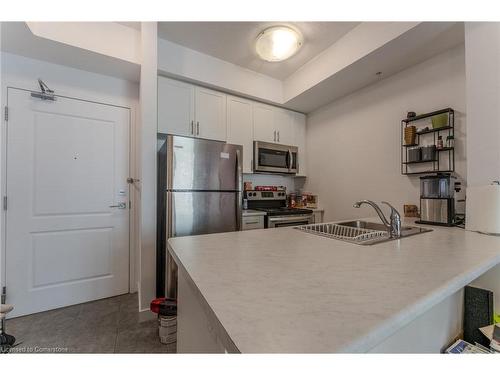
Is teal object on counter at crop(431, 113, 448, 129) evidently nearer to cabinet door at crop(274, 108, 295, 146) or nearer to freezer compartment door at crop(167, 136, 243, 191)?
cabinet door at crop(274, 108, 295, 146)

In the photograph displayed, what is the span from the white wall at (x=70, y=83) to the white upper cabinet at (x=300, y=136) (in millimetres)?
2137

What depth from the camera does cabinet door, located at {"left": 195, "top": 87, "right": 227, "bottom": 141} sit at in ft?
8.35

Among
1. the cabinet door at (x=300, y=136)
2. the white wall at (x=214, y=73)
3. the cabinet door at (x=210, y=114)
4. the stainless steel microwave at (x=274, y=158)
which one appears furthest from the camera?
the cabinet door at (x=300, y=136)

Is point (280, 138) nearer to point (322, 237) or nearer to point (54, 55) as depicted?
point (322, 237)

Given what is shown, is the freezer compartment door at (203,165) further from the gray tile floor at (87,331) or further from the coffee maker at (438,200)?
the coffee maker at (438,200)

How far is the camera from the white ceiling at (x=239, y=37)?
2045mm

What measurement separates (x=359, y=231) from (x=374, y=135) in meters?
1.52

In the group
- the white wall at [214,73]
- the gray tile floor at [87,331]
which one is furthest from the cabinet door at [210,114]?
the gray tile floor at [87,331]

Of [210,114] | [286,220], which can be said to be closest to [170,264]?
[286,220]

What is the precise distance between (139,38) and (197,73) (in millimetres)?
605
